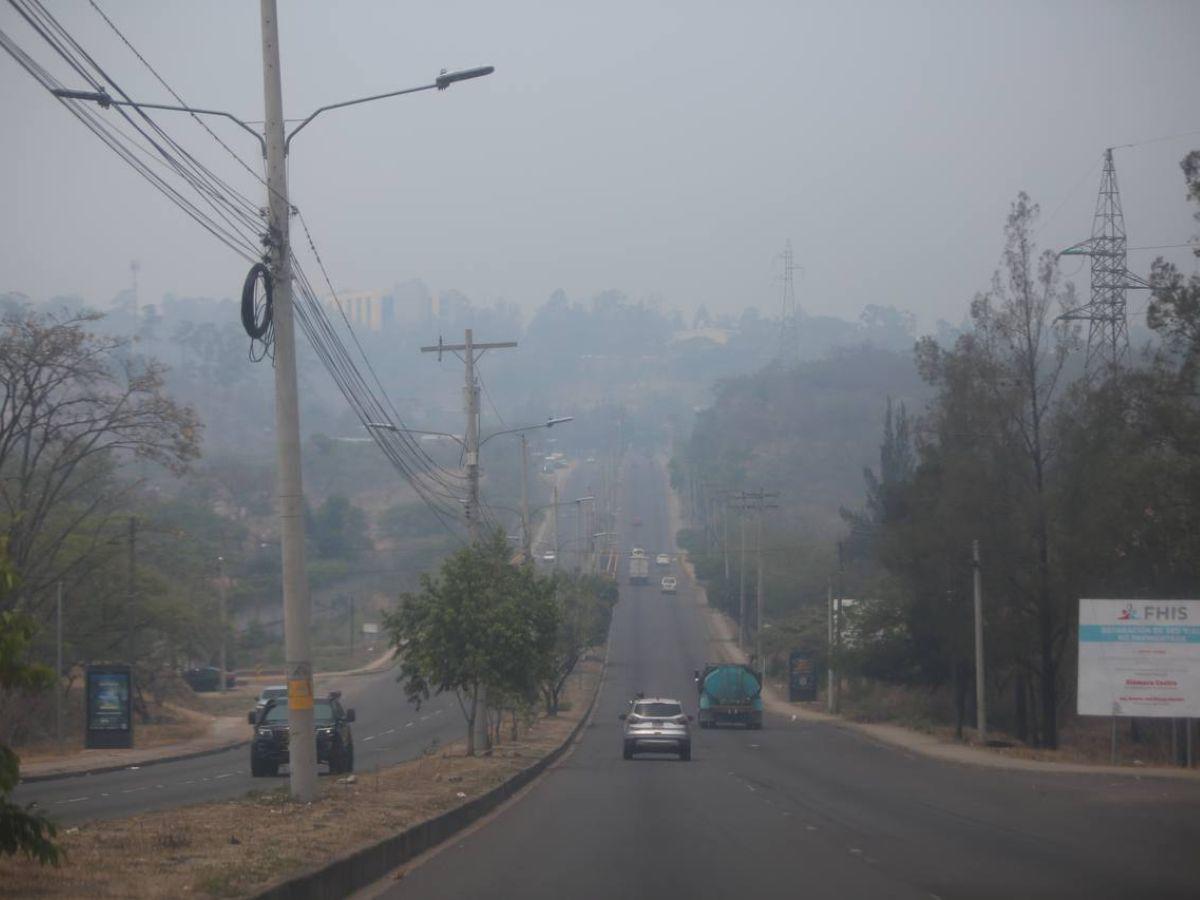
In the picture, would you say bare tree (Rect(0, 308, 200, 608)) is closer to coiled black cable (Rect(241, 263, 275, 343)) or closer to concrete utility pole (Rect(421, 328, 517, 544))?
concrete utility pole (Rect(421, 328, 517, 544))

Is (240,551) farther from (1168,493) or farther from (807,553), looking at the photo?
(1168,493)

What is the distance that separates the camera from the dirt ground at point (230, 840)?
1058 cm

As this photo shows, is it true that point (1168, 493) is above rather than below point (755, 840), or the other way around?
above

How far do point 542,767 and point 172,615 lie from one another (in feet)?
89.1

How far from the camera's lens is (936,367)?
142ft

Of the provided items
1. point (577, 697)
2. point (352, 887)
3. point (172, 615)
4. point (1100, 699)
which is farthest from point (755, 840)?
point (577, 697)

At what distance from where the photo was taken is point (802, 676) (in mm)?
72375

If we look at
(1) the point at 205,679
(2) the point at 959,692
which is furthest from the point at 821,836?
(1) the point at 205,679

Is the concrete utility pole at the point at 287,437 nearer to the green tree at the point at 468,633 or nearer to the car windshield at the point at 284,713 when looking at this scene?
the car windshield at the point at 284,713

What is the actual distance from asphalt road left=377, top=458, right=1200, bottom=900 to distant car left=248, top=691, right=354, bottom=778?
4.36 meters

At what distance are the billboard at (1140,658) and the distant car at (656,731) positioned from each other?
10.1m

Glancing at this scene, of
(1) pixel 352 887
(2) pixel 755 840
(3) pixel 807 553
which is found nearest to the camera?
(1) pixel 352 887

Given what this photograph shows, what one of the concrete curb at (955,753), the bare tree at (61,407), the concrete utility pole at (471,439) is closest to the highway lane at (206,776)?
the concrete utility pole at (471,439)

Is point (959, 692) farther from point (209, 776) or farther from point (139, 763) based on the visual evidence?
point (139, 763)
